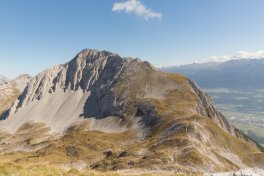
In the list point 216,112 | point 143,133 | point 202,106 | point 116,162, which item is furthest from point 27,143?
point 216,112

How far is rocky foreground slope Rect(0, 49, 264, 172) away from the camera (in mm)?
87438

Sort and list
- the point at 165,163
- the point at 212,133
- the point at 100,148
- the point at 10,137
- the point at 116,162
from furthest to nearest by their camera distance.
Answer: the point at 10,137 < the point at 100,148 < the point at 212,133 < the point at 116,162 < the point at 165,163

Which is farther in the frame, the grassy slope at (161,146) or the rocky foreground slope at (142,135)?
the rocky foreground slope at (142,135)

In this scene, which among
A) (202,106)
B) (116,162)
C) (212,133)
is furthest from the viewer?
(202,106)

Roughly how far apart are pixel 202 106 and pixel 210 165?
74.5 m

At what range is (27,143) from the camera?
156 meters

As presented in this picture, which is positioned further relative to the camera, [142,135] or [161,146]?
[142,135]

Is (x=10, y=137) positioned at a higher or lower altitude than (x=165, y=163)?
lower

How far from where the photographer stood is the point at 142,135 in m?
130

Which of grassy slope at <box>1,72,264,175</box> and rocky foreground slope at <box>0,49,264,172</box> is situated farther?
rocky foreground slope at <box>0,49,264,172</box>

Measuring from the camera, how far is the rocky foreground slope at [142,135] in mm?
87438

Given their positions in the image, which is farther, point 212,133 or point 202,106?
point 202,106

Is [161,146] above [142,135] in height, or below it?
above

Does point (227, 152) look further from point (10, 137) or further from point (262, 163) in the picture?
point (10, 137)
